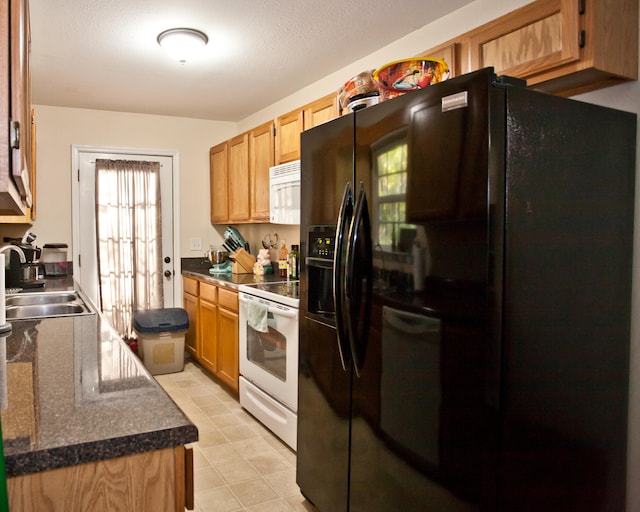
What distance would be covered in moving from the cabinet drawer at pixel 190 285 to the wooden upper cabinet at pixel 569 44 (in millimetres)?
3175

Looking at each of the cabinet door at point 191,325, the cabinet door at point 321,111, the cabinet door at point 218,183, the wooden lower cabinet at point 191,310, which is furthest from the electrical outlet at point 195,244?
the cabinet door at point 321,111

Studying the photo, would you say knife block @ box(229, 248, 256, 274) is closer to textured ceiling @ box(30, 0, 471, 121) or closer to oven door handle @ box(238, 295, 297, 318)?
textured ceiling @ box(30, 0, 471, 121)

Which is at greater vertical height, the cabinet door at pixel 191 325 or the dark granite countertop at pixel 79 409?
the dark granite countertop at pixel 79 409

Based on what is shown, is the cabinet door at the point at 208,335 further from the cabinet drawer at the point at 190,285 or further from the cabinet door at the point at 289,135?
the cabinet door at the point at 289,135

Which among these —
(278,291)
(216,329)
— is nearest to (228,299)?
(216,329)

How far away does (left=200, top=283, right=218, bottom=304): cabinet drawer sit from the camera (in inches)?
151

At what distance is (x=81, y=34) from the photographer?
8.77 ft

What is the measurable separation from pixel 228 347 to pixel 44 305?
1315mm

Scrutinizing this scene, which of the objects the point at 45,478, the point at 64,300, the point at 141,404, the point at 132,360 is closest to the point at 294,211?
the point at 64,300

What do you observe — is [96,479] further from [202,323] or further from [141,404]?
[202,323]

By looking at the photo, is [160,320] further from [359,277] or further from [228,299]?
[359,277]

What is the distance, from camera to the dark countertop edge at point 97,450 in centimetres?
85

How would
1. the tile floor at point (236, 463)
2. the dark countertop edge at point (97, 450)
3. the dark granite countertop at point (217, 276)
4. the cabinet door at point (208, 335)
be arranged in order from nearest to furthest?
the dark countertop edge at point (97, 450)
the tile floor at point (236, 463)
the dark granite countertop at point (217, 276)
the cabinet door at point (208, 335)

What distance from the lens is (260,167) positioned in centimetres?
377
